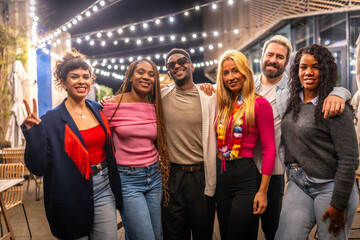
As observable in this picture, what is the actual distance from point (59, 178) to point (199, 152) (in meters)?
1.05

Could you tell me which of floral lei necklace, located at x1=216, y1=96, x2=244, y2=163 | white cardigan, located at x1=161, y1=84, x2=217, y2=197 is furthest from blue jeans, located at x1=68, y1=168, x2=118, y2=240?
floral lei necklace, located at x1=216, y1=96, x2=244, y2=163

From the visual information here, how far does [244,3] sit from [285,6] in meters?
2.86

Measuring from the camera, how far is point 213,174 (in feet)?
6.95

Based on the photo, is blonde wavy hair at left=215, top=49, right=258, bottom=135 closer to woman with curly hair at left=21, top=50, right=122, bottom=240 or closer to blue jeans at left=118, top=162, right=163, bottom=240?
blue jeans at left=118, top=162, right=163, bottom=240

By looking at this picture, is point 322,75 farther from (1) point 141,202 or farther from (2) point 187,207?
(1) point 141,202

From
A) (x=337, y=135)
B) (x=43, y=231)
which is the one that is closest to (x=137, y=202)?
(x=337, y=135)

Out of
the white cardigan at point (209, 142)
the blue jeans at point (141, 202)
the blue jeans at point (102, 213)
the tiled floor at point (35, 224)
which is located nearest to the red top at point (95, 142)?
the blue jeans at point (102, 213)

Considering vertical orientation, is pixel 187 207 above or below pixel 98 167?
below

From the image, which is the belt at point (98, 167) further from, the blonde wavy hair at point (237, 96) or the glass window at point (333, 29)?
the glass window at point (333, 29)

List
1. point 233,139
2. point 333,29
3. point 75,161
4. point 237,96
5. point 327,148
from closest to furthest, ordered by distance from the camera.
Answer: point 327,148
point 75,161
point 233,139
point 237,96
point 333,29

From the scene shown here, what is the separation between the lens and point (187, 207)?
2.25m

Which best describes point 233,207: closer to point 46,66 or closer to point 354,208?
point 354,208

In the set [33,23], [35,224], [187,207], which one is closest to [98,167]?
[187,207]

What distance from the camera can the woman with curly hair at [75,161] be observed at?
1735 millimetres
